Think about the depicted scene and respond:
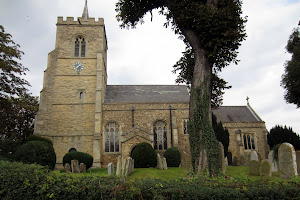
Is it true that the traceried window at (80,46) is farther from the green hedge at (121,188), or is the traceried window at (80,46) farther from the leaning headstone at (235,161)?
the green hedge at (121,188)

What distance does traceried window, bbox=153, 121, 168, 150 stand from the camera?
22.6 m

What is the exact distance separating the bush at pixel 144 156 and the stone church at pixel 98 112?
1317 millimetres

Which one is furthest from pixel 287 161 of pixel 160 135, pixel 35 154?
pixel 35 154

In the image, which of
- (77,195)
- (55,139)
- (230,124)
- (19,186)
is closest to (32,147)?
(55,139)

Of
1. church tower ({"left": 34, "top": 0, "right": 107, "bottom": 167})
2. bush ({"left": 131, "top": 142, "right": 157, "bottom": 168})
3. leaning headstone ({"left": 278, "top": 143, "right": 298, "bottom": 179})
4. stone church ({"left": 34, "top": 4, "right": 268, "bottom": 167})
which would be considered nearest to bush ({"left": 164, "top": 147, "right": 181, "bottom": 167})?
bush ({"left": 131, "top": 142, "right": 157, "bottom": 168})

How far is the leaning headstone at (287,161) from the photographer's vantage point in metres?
9.99

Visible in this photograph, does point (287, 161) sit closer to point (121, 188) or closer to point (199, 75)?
point (199, 75)

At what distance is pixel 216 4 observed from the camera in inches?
393

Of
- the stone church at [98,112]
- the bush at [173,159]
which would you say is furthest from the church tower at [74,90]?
the bush at [173,159]

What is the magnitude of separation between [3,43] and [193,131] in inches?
610

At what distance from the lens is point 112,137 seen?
2203cm

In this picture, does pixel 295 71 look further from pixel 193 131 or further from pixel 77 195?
pixel 77 195

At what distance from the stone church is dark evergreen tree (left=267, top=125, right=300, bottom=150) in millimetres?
3114

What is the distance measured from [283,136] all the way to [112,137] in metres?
16.4
